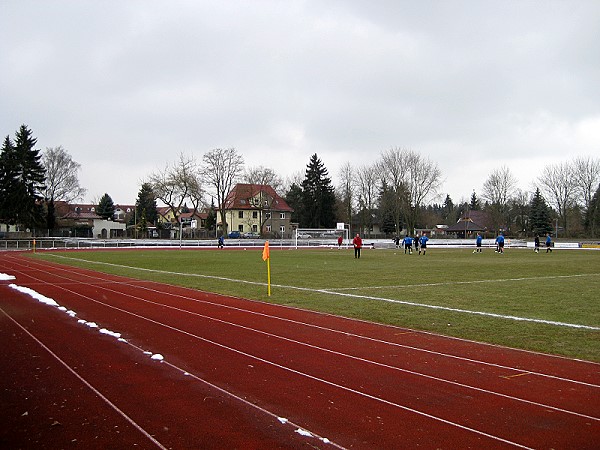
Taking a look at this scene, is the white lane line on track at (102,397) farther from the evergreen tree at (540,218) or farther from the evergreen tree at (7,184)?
the evergreen tree at (540,218)

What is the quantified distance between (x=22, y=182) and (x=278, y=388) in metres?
74.8

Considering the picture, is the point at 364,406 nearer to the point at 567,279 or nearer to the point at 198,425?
the point at 198,425

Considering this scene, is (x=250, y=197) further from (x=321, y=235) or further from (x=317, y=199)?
(x=321, y=235)

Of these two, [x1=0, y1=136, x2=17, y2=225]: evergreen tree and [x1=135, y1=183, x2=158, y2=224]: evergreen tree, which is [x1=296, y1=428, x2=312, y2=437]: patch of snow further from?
[x1=135, y1=183, x2=158, y2=224]: evergreen tree

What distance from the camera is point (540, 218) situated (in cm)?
8969

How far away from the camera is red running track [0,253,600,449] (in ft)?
16.4

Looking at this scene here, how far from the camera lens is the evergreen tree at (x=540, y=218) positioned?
3521 inches

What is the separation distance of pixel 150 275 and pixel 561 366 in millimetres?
19303

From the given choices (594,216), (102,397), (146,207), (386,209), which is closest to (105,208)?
(146,207)

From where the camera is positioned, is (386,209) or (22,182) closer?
(22,182)

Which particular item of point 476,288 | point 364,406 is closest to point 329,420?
point 364,406

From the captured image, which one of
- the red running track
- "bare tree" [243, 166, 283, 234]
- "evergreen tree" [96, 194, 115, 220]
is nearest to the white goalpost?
"bare tree" [243, 166, 283, 234]

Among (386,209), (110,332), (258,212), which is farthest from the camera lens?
(258,212)

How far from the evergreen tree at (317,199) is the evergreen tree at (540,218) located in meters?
36.6
